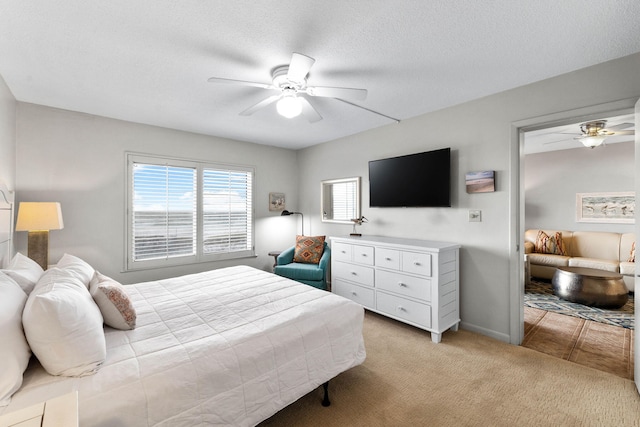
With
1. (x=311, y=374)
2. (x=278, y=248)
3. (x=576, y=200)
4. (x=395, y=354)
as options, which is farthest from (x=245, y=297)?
(x=576, y=200)

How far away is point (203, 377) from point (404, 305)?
7.50 ft

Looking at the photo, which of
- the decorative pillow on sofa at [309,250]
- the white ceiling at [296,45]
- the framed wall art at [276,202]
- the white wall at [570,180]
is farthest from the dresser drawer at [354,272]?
the white wall at [570,180]

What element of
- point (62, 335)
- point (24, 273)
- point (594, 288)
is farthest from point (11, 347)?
point (594, 288)

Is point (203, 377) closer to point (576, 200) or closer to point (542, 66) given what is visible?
point (542, 66)

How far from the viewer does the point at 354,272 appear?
357cm

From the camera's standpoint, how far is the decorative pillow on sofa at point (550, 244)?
16.2 feet

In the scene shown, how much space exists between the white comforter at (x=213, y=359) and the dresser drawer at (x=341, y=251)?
133 cm

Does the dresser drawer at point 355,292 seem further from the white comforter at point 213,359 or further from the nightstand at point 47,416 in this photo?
the nightstand at point 47,416

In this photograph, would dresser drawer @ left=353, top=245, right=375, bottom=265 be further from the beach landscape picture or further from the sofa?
the sofa

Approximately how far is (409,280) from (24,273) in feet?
10.1

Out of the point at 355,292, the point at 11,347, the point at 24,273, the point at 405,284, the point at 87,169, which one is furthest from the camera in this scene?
the point at 355,292

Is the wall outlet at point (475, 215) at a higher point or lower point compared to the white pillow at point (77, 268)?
higher

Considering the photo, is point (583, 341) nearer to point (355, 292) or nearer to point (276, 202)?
point (355, 292)

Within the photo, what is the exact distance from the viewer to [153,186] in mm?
3811
